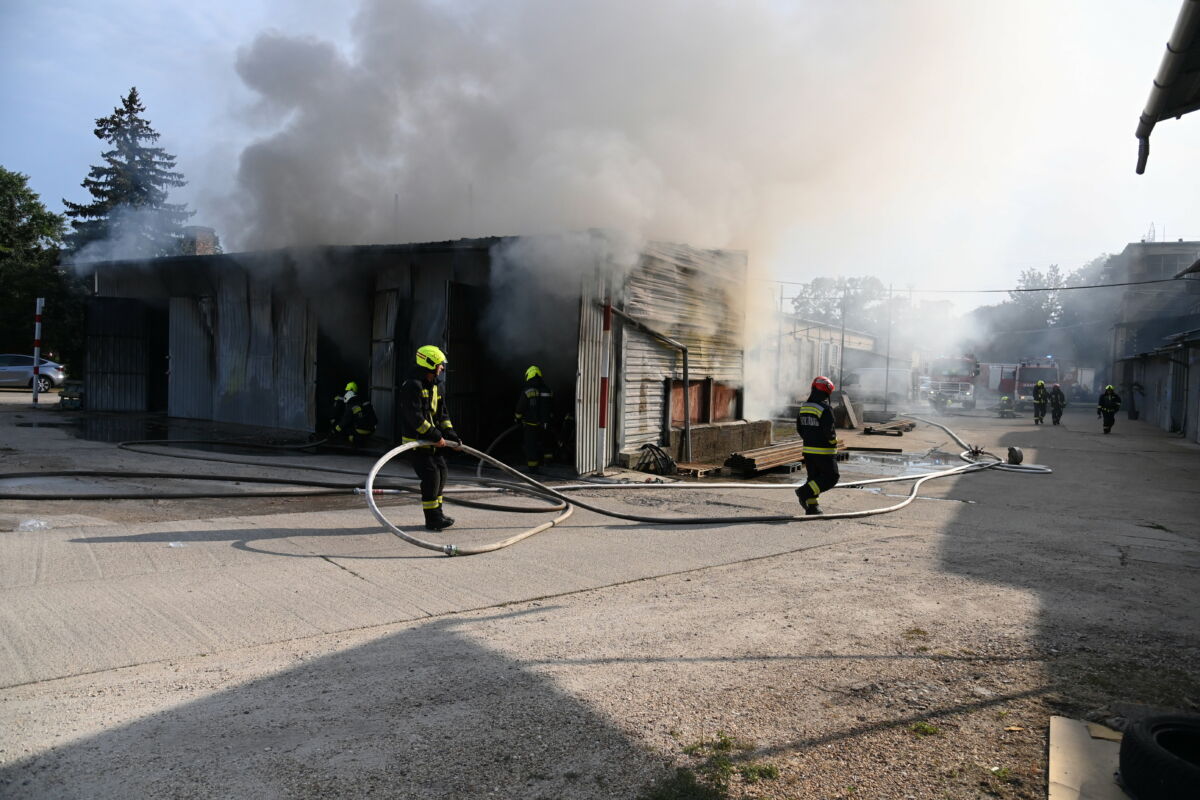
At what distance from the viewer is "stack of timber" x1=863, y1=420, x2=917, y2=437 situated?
65.8ft

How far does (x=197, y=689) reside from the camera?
3.28m

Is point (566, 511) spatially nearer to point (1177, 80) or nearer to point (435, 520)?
point (435, 520)

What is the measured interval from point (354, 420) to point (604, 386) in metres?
4.24

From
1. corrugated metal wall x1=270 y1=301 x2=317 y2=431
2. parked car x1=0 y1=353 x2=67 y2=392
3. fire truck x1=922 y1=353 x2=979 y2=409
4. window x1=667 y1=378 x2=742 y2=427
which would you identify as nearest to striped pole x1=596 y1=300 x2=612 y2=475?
window x1=667 y1=378 x2=742 y2=427

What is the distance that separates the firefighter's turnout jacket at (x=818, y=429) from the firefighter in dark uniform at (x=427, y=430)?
3.65 meters

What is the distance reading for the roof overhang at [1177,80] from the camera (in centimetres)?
320

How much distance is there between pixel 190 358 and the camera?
54.4ft

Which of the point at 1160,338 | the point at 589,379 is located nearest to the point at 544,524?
the point at 589,379

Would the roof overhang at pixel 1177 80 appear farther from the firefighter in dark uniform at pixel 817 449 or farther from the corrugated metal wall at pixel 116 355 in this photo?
the corrugated metal wall at pixel 116 355

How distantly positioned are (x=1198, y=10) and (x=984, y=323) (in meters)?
76.7

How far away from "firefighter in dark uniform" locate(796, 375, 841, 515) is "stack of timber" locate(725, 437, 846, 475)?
10.3 feet

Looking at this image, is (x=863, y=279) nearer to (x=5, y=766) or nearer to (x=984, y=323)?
(x=984, y=323)

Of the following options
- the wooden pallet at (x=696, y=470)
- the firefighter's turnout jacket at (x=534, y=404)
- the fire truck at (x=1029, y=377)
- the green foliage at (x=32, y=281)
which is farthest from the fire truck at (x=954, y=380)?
the green foliage at (x=32, y=281)

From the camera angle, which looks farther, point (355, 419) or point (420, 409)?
point (355, 419)
